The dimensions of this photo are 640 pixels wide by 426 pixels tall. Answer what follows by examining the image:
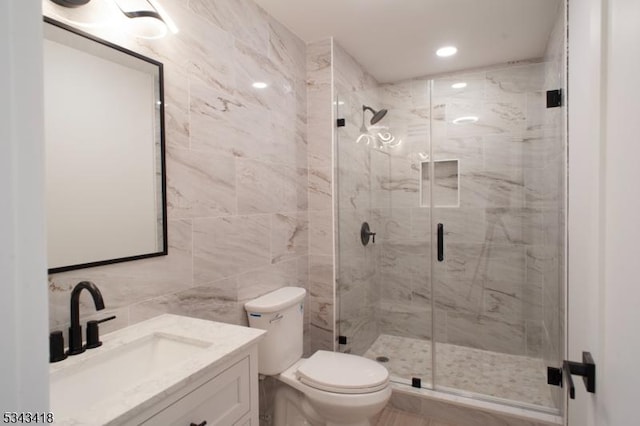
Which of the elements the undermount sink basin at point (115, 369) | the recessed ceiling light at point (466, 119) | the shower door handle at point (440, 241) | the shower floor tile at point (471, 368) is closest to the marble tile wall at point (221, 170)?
the undermount sink basin at point (115, 369)

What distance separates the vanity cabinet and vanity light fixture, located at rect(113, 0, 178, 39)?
4.26 ft

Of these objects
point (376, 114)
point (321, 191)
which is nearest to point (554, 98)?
point (376, 114)

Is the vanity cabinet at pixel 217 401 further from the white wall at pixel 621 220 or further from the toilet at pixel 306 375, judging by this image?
the white wall at pixel 621 220

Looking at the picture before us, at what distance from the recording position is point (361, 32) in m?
2.39

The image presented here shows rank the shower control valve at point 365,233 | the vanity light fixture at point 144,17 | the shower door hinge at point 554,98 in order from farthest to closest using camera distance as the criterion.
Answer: the shower control valve at point 365,233 → the shower door hinge at point 554,98 → the vanity light fixture at point 144,17

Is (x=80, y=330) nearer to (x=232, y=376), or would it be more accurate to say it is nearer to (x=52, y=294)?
(x=52, y=294)

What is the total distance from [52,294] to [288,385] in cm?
129

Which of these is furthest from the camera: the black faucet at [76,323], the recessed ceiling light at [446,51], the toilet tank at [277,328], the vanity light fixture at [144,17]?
the recessed ceiling light at [446,51]

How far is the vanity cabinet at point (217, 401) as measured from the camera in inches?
36.4

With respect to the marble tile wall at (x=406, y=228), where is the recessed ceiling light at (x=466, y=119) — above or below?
above

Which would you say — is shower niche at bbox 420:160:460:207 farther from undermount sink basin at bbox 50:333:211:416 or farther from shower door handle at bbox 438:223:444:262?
undermount sink basin at bbox 50:333:211:416

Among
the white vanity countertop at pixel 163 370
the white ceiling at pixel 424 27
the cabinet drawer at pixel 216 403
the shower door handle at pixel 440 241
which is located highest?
the white ceiling at pixel 424 27

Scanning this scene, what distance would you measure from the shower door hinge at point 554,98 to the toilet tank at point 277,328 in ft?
6.23

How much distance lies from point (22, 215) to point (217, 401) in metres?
0.94
